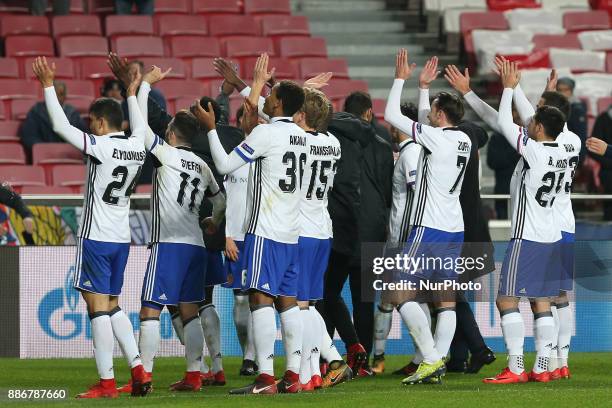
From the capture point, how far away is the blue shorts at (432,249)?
9.57 m

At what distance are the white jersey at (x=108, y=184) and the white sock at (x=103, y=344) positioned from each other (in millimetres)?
540

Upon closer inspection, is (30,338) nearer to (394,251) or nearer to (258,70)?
(394,251)

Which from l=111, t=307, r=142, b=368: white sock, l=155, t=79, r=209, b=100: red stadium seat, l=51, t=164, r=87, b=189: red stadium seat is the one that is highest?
l=155, t=79, r=209, b=100: red stadium seat

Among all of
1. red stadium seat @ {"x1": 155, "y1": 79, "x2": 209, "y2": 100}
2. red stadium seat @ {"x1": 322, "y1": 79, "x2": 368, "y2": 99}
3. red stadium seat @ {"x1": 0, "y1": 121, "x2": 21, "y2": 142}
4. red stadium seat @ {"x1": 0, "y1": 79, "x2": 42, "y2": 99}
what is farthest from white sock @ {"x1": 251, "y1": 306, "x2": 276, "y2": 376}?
red stadium seat @ {"x1": 322, "y1": 79, "x2": 368, "y2": 99}

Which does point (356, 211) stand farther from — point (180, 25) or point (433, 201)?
point (180, 25)

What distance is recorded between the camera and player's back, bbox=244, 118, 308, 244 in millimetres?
8664

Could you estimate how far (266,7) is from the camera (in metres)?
18.6

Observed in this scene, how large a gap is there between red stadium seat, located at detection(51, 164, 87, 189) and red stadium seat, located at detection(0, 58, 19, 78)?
99.5 inches

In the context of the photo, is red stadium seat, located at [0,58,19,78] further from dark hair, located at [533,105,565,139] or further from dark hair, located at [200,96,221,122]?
dark hair, located at [533,105,565,139]

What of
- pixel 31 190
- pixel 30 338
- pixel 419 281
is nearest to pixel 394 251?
pixel 419 281

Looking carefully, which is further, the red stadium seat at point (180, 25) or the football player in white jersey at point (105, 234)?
the red stadium seat at point (180, 25)

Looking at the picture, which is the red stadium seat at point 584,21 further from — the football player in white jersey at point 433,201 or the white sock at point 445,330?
the white sock at point 445,330

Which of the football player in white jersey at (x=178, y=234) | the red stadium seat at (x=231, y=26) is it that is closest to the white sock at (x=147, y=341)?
the football player in white jersey at (x=178, y=234)

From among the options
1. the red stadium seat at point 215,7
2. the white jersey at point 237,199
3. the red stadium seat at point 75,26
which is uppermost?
the red stadium seat at point 215,7
